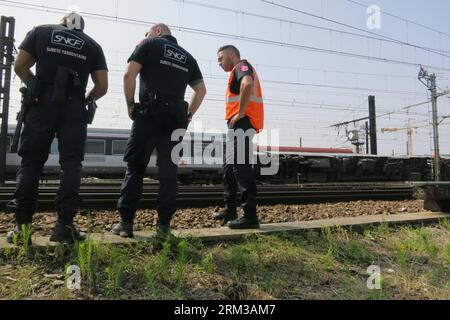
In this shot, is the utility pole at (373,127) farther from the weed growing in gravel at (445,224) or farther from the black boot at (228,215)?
the black boot at (228,215)

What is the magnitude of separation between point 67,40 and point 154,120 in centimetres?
90

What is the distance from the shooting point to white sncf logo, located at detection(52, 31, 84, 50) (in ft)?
9.00

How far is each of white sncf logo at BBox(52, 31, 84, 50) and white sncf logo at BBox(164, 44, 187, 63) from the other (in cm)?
69

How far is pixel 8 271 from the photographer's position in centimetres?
209

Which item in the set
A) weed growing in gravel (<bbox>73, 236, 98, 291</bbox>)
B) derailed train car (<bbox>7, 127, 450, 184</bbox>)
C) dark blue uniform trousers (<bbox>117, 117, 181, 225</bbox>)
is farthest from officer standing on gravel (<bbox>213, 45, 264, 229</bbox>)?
derailed train car (<bbox>7, 127, 450, 184</bbox>)

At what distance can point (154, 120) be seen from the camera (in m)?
3.03

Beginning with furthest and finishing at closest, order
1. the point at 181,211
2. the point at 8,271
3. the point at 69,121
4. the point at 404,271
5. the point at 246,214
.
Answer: the point at 181,211 → the point at 246,214 → the point at 69,121 → the point at 404,271 → the point at 8,271

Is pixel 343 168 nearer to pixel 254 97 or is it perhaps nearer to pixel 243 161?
pixel 254 97

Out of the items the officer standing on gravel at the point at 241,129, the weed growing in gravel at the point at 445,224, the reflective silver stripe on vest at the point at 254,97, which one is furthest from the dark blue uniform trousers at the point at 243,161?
the weed growing in gravel at the point at 445,224

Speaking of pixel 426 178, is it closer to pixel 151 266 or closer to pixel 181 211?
pixel 181 211

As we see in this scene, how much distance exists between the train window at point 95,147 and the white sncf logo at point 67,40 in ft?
52.4

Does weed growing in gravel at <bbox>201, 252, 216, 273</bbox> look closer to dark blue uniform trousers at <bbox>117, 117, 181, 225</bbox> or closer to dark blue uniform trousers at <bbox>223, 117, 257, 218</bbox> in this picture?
dark blue uniform trousers at <bbox>117, 117, 181, 225</bbox>

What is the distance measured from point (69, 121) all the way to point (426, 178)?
27424 millimetres
